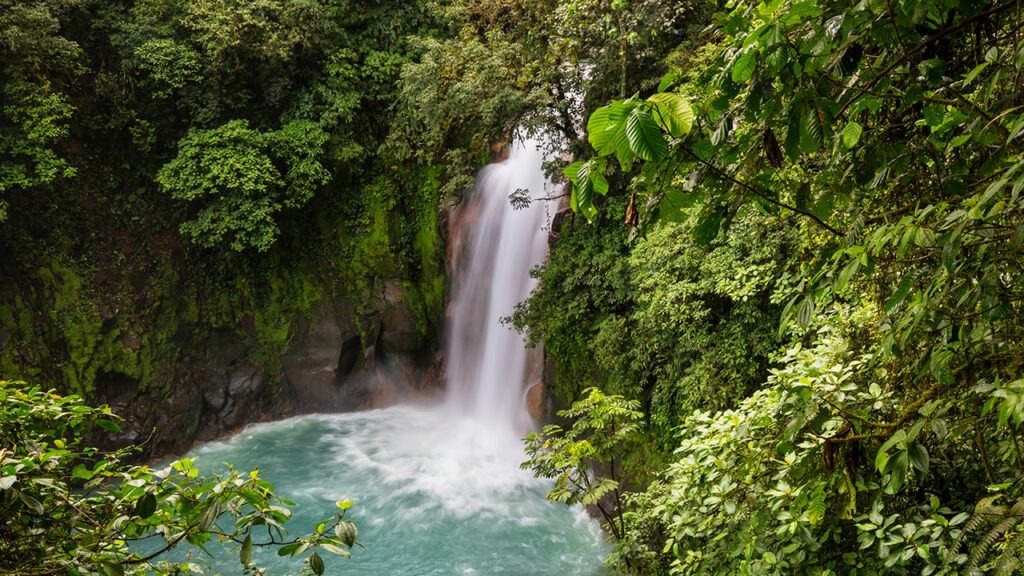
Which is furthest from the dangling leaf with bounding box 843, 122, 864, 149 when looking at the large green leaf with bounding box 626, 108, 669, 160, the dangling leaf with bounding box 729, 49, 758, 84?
the large green leaf with bounding box 626, 108, 669, 160

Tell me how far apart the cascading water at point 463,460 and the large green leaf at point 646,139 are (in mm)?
5987

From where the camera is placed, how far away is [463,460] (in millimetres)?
9180

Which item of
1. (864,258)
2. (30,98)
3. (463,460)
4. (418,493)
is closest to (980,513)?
(864,258)

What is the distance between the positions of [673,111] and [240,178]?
9.33 metres

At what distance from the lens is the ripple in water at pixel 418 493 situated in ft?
22.4

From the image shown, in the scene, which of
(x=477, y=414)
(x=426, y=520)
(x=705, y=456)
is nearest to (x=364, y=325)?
(x=477, y=414)

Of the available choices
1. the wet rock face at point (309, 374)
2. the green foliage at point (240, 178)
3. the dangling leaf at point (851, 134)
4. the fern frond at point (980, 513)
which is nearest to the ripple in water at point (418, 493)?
the wet rock face at point (309, 374)

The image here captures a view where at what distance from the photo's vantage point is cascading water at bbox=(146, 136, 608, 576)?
6.95 m

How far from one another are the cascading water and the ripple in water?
0.07 ft

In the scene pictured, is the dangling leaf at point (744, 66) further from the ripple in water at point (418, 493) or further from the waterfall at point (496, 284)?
the waterfall at point (496, 284)

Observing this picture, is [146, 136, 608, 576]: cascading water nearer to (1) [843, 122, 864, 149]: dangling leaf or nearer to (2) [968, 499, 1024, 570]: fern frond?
(2) [968, 499, 1024, 570]: fern frond

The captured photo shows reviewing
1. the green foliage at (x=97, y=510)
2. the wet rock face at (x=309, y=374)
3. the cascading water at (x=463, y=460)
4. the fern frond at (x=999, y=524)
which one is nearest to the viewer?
the fern frond at (x=999, y=524)

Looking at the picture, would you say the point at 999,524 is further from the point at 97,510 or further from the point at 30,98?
the point at 30,98

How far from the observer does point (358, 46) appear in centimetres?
1077
